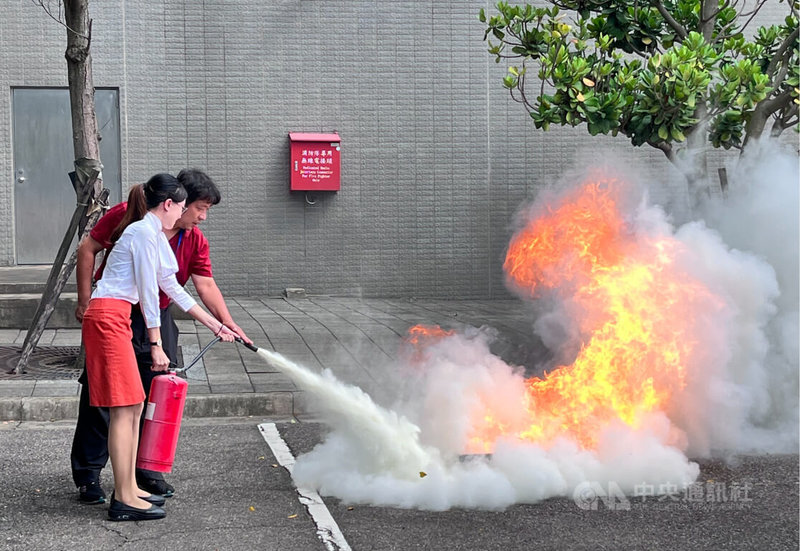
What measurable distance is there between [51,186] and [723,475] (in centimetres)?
1088

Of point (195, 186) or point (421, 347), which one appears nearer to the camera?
point (195, 186)

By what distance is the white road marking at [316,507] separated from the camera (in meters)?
4.45

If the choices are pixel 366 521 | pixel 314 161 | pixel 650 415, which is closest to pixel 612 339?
pixel 650 415

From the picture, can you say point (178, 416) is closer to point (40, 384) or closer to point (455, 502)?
point (455, 502)

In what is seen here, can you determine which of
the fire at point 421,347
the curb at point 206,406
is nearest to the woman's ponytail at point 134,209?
the fire at point 421,347

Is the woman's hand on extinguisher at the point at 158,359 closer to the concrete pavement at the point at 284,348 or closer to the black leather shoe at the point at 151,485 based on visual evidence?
the black leather shoe at the point at 151,485

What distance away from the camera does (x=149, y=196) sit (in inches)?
192

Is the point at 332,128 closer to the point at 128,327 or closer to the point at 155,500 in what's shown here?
the point at 128,327

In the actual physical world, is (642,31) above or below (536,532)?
above

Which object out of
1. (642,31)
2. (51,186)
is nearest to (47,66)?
(51,186)

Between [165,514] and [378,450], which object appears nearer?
[165,514]

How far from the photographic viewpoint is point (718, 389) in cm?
611

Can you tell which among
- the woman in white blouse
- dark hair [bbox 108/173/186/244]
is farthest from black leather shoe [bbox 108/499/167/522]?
dark hair [bbox 108/173/186/244]

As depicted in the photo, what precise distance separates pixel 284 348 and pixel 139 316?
4.62 metres
